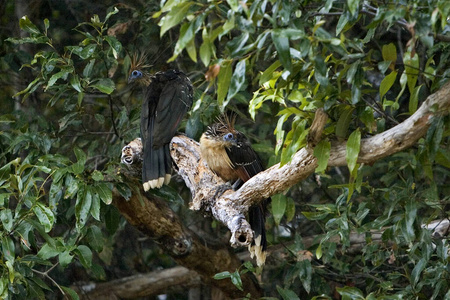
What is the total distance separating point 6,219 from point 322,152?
1696 mm

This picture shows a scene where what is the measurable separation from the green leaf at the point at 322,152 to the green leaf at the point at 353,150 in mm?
110

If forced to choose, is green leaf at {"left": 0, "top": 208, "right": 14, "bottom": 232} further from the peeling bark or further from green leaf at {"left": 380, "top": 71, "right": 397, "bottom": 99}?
green leaf at {"left": 380, "top": 71, "right": 397, "bottom": 99}

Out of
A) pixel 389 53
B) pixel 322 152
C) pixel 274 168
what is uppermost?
pixel 389 53

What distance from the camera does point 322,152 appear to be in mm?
2789

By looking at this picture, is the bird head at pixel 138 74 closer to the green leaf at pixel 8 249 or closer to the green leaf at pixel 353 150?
the green leaf at pixel 8 249

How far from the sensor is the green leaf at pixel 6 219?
346 cm

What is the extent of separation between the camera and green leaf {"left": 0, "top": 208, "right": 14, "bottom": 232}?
136 inches

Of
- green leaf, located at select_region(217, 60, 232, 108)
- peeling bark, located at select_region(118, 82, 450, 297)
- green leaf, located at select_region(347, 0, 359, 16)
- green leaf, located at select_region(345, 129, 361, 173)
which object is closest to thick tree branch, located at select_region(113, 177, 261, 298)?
peeling bark, located at select_region(118, 82, 450, 297)

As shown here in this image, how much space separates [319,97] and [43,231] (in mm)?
1722

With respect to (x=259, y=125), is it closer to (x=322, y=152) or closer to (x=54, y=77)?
(x=54, y=77)

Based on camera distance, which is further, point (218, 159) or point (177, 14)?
point (218, 159)

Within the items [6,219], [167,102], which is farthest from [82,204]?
[167,102]

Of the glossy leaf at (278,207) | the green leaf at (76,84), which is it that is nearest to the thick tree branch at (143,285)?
the glossy leaf at (278,207)

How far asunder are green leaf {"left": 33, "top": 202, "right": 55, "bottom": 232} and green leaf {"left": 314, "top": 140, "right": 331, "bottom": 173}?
4.76 ft
